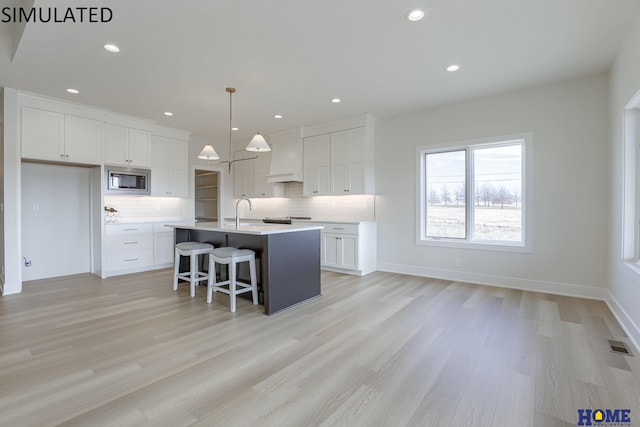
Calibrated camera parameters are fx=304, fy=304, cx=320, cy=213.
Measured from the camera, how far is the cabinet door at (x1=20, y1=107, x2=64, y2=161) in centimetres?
413

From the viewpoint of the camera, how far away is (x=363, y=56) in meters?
3.15

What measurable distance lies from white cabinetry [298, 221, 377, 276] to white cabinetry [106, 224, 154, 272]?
10.4ft

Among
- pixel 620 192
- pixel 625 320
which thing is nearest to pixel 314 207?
pixel 620 192

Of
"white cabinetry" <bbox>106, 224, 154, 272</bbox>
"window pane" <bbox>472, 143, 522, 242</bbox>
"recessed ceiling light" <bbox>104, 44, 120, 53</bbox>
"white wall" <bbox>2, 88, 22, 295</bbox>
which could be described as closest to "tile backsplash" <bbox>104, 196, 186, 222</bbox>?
"white cabinetry" <bbox>106, 224, 154, 272</bbox>

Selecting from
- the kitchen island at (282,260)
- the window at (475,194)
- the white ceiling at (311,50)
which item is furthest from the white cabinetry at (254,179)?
the window at (475,194)

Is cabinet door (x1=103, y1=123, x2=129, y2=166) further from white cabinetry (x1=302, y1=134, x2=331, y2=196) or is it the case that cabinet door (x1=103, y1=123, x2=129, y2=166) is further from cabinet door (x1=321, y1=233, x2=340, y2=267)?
cabinet door (x1=321, y1=233, x2=340, y2=267)

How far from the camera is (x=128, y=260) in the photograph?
5.22 m

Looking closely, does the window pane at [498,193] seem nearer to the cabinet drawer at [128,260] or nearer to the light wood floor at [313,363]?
the light wood floor at [313,363]

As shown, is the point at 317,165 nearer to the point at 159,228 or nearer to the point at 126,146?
the point at 159,228

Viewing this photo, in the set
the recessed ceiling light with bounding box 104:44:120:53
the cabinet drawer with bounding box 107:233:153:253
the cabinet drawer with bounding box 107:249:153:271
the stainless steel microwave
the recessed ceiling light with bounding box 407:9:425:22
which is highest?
the recessed ceiling light with bounding box 407:9:425:22

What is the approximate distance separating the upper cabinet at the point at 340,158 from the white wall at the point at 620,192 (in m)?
3.07

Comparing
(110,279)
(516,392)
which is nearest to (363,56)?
(516,392)

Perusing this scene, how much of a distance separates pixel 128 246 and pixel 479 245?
5685mm

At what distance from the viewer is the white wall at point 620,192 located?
2572 mm
